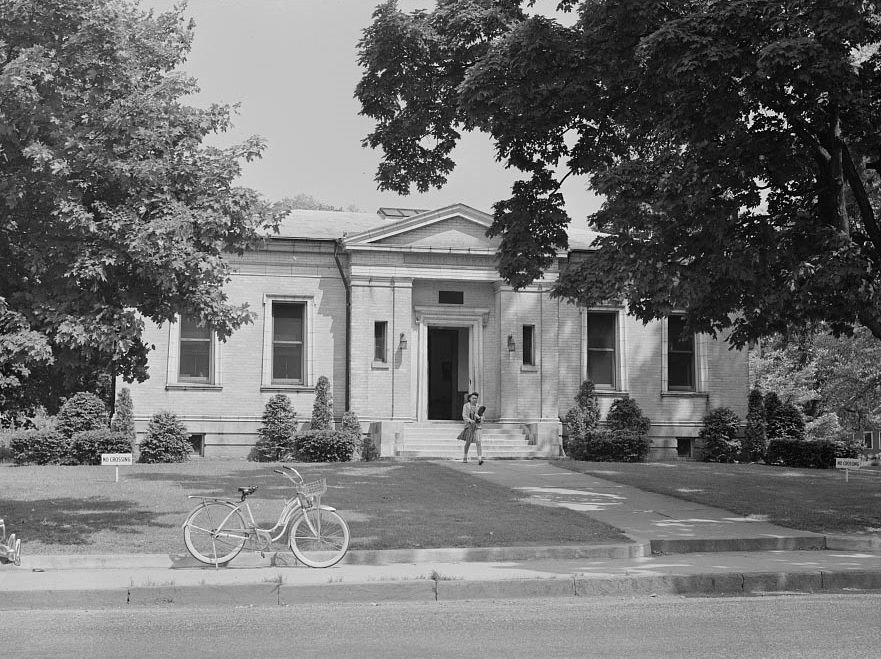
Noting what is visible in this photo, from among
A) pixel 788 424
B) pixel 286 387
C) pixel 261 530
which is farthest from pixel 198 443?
pixel 788 424

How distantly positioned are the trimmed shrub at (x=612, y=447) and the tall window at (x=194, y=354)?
33.5ft

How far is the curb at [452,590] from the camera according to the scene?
9.38 m

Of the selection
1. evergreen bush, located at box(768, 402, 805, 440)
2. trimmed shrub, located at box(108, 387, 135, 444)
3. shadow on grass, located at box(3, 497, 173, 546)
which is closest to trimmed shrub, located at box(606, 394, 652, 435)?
evergreen bush, located at box(768, 402, 805, 440)

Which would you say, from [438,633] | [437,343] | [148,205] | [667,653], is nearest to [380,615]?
[438,633]

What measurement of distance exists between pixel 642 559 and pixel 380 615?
4249 millimetres

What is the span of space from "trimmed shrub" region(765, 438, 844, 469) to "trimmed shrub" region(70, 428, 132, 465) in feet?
55.6

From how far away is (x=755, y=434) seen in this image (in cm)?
2681

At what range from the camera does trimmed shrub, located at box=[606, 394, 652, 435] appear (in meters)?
26.5

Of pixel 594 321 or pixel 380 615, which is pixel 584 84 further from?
pixel 594 321

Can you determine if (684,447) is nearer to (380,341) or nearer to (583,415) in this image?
(583,415)

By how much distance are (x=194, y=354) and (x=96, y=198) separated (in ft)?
47.5

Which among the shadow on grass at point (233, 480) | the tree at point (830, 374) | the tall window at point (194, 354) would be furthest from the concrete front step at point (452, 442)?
the tree at point (830, 374)

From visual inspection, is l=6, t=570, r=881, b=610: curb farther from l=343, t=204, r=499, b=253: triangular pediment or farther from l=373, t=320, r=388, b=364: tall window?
l=343, t=204, r=499, b=253: triangular pediment

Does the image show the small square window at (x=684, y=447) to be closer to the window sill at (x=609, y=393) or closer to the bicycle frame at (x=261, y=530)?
the window sill at (x=609, y=393)
